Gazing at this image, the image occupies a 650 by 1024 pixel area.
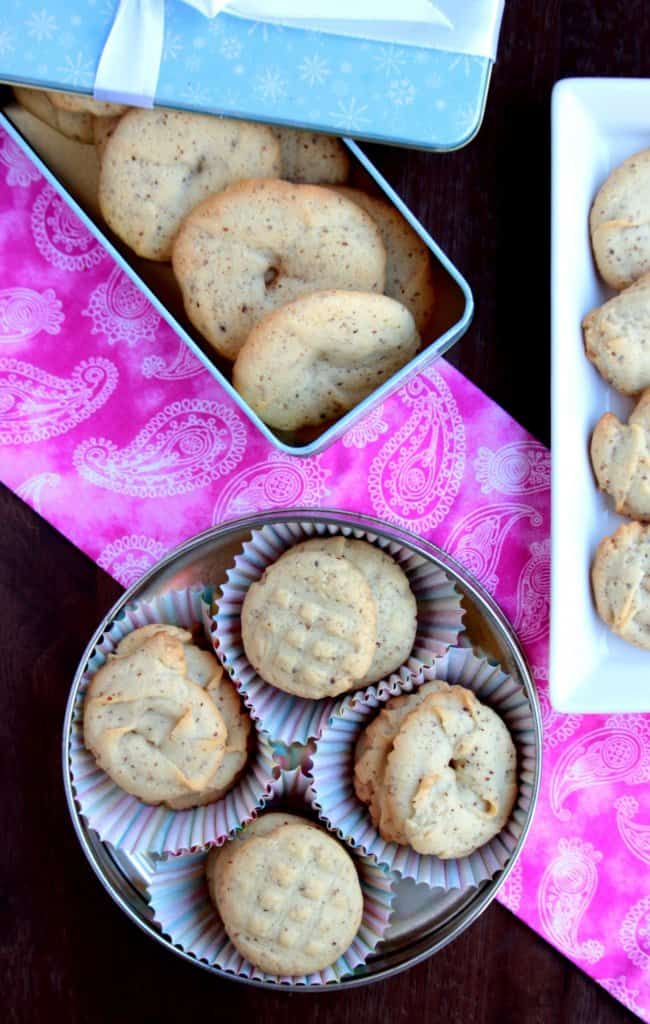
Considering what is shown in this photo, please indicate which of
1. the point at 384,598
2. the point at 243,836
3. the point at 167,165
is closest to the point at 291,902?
the point at 243,836

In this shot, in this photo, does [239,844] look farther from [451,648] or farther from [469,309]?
[469,309]

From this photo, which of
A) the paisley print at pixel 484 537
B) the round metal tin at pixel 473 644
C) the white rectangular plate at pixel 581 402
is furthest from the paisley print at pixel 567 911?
the paisley print at pixel 484 537

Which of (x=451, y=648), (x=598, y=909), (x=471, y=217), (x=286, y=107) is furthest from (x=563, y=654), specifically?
(x=286, y=107)

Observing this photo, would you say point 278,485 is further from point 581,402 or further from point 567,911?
point 567,911

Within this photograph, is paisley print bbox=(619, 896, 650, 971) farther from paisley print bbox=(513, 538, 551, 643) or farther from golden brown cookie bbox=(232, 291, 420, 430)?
golden brown cookie bbox=(232, 291, 420, 430)

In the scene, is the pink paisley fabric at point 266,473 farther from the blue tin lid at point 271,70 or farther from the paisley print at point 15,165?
the blue tin lid at point 271,70

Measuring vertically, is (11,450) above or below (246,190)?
below

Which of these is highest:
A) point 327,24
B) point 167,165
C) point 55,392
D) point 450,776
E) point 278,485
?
point 327,24
